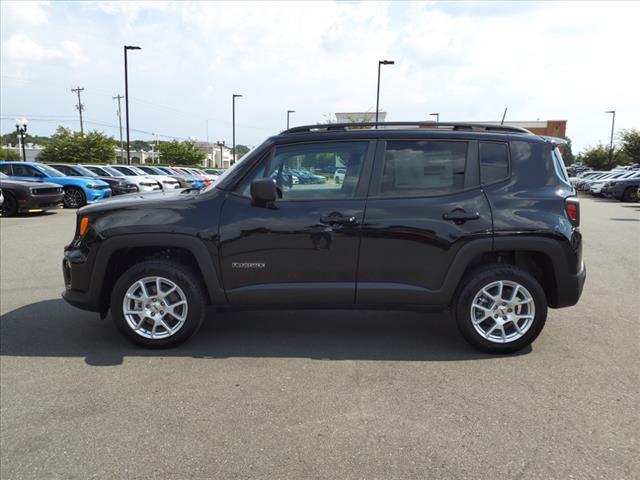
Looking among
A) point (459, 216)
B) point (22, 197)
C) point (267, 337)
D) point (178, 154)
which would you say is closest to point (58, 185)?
point (22, 197)

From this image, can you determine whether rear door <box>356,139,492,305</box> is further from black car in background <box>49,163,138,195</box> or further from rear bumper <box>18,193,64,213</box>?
black car in background <box>49,163,138,195</box>

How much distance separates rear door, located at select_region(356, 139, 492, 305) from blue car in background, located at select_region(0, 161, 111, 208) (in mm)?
14938

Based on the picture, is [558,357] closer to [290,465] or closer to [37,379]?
[290,465]

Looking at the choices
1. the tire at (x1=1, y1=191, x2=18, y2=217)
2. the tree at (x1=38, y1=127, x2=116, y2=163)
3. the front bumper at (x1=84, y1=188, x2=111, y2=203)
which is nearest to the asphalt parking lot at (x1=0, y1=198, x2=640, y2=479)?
the tire at (x1=1, y1=191, x2=18, y2=217)

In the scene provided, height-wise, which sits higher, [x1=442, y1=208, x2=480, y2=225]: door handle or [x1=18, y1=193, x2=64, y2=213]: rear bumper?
[x1=442, y1=208, x2=480, y2=225]: door handle

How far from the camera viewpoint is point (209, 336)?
180 inches

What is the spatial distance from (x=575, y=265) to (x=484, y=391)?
1409 millimetres

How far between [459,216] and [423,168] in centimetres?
50

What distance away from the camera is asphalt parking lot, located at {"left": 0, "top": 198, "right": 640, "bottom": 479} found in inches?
104

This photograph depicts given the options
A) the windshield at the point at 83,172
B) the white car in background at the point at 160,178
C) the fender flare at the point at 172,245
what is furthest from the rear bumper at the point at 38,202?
the fender flare at the point at 172,245

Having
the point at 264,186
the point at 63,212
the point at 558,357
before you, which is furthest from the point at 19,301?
the point at 63,212

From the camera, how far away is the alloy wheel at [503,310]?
4.03 m

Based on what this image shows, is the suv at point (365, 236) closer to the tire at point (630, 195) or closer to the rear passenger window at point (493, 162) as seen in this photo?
the rear passenger window at point (493, 162)

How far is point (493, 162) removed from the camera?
412 cm
